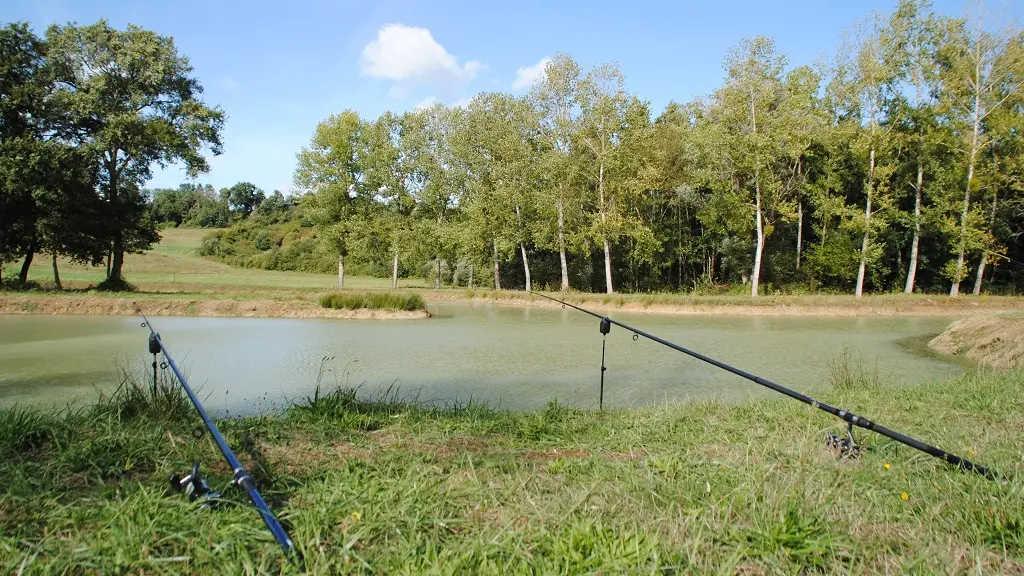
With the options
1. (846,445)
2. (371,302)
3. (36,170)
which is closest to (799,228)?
(371,302)

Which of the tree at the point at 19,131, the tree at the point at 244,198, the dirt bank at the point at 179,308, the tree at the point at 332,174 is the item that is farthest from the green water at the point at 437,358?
the tree at the point at 244,198

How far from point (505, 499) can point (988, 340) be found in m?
12.0

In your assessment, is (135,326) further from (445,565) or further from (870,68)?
(870,68)

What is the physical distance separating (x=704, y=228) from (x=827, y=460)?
28.7 meters

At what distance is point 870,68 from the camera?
2422cm

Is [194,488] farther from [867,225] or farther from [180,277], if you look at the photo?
[180,277]

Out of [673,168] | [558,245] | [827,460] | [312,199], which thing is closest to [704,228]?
[673,168]

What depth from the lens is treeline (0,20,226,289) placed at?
20.8 meters

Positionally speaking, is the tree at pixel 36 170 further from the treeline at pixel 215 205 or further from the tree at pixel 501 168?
the treeline at pixel 215 205

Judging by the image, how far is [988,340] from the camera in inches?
429

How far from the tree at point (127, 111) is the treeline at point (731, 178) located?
277 inches

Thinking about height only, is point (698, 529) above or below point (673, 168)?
below

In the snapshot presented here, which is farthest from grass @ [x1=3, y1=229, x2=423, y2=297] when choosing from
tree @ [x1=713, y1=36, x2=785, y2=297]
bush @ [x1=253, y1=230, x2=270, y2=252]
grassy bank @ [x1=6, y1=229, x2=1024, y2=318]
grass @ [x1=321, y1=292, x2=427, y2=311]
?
tree @ [x1=713, y1=36, x2=785, y2=297]

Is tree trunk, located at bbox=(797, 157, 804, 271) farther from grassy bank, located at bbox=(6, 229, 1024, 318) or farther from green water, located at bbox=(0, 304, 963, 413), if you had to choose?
green water, located at bbox=(0, 304, 963, 413)
